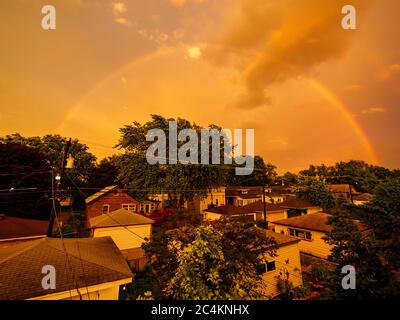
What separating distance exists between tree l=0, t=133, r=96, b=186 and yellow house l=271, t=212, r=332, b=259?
5285 cm

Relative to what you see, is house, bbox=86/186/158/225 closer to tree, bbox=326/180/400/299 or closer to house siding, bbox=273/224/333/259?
house siding, bbox=273/224/333/259

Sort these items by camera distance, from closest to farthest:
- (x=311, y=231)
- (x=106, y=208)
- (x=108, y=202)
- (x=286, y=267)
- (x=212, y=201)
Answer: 1. (x=286, y=267)
2. (x=311, y=231)
3. (x=106, y=208)
4. (x=108, y=202)
5. (x=212, y=201)

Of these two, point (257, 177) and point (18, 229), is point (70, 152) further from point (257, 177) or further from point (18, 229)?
point (257, 177)

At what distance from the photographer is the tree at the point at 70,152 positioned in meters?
56.7

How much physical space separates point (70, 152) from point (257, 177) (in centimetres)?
6970

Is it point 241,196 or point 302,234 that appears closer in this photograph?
point 302,234

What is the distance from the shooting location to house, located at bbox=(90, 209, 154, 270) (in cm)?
2116

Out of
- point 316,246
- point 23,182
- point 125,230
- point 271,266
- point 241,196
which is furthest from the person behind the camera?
point 241,196

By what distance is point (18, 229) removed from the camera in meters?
19.7

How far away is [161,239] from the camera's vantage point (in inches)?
473

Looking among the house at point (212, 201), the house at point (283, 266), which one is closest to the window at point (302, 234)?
the house at point (283, 266)

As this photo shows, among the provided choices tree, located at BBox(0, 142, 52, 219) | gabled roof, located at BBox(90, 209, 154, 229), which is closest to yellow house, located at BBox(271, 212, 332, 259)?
gabled roof, located at BBox(90, 209, 154, 229)

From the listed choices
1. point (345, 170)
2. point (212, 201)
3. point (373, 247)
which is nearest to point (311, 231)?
point (373, 247)
